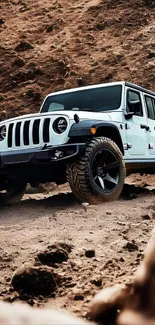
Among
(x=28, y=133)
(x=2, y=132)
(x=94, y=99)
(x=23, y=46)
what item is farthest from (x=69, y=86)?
(x=28, y=133)

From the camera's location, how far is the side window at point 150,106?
30.3ft

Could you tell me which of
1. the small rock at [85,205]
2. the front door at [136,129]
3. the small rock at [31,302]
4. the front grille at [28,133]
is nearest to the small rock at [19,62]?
the front door at [136,129]

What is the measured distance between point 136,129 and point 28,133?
1.87 m

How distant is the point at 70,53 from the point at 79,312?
17.9 metres

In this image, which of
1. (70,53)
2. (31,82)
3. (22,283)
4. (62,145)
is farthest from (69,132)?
(70,53)

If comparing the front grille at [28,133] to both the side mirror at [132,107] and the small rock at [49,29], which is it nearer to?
the side mirror at [132,107]

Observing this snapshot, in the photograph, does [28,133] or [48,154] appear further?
[28,133]

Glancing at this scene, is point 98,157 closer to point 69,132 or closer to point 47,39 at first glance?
point 69,132

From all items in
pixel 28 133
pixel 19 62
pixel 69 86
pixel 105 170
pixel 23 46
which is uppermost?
pixel 23 46

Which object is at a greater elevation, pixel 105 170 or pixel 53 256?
pixel 105 170

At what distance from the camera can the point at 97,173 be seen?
714cm

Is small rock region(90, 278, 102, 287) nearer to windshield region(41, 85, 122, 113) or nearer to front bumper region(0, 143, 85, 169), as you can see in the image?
front bumper region(0, 143, 85, 169)

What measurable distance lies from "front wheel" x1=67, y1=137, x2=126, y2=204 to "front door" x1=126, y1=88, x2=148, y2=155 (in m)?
0.99

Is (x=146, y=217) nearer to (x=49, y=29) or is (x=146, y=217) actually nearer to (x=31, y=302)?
(x=31, y=302)
